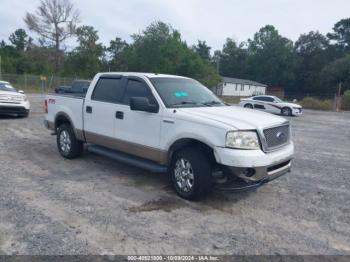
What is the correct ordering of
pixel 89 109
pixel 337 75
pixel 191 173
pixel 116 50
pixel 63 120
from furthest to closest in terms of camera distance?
1. pixel 116 50
2. pixel 337 75
3. pixel 63 120
4. pixel 89 109
5. pixel 191 173

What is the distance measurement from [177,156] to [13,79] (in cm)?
3978

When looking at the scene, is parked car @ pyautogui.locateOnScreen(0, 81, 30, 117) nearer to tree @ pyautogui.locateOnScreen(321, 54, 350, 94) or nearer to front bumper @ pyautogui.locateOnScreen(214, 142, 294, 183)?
front bumper @ pyautogui.locateOnScreen(214, 142, 294, 183)

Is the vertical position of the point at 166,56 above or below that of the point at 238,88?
above

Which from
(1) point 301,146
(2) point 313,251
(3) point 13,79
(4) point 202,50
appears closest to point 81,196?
(2) point 313,251

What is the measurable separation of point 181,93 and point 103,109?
156cm

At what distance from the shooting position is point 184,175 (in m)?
4.79

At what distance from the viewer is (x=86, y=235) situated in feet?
12.0

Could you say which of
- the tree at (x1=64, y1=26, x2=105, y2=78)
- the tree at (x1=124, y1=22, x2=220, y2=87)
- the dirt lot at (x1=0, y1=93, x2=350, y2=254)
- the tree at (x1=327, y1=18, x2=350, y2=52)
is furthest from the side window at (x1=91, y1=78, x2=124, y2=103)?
the tree at (x1=327, y1=18, x2=350, y2=52)

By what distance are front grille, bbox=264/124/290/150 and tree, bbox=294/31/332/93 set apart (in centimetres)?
6076

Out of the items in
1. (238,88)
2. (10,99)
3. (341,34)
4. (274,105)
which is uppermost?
(341,34)

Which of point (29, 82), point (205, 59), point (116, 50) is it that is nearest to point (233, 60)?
point (205, 59)

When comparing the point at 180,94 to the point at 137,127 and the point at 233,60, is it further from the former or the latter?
the point at 233,60

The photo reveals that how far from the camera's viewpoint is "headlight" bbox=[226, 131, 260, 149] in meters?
4.29

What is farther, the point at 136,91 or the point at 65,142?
the point at 65,142
